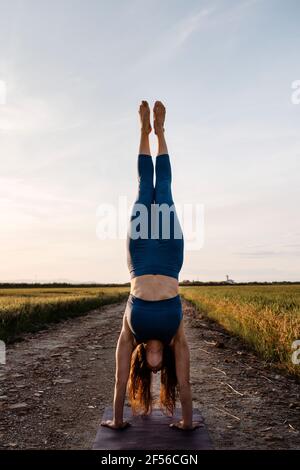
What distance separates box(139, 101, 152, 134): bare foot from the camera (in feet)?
18.0

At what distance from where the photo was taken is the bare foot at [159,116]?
18.0 feet

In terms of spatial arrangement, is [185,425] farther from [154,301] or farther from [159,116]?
[159,116]

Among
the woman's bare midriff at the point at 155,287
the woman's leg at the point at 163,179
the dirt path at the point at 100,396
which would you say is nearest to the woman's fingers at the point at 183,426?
the dirt path at the point at 100,396

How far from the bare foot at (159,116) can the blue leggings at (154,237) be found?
95 centimetres

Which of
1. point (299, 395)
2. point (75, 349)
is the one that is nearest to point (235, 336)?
point (75, 349)

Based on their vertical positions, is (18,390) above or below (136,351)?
below

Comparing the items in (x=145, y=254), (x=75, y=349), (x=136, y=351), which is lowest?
(x=75, y=349)

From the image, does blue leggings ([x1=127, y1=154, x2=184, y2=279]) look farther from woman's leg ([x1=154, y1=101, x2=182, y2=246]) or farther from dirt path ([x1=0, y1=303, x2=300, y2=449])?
dirt path ([x1=0, y1=303, x2=300, y2=449])

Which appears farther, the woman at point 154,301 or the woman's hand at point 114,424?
the woman's hand at point 114,424

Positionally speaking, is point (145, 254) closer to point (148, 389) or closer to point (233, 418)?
point (148, 389)

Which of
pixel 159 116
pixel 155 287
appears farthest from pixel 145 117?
pixel 155 287

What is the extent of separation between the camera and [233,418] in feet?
17.5

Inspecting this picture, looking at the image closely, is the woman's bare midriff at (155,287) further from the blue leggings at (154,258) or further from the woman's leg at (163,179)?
the woman's leg at (163,179)
